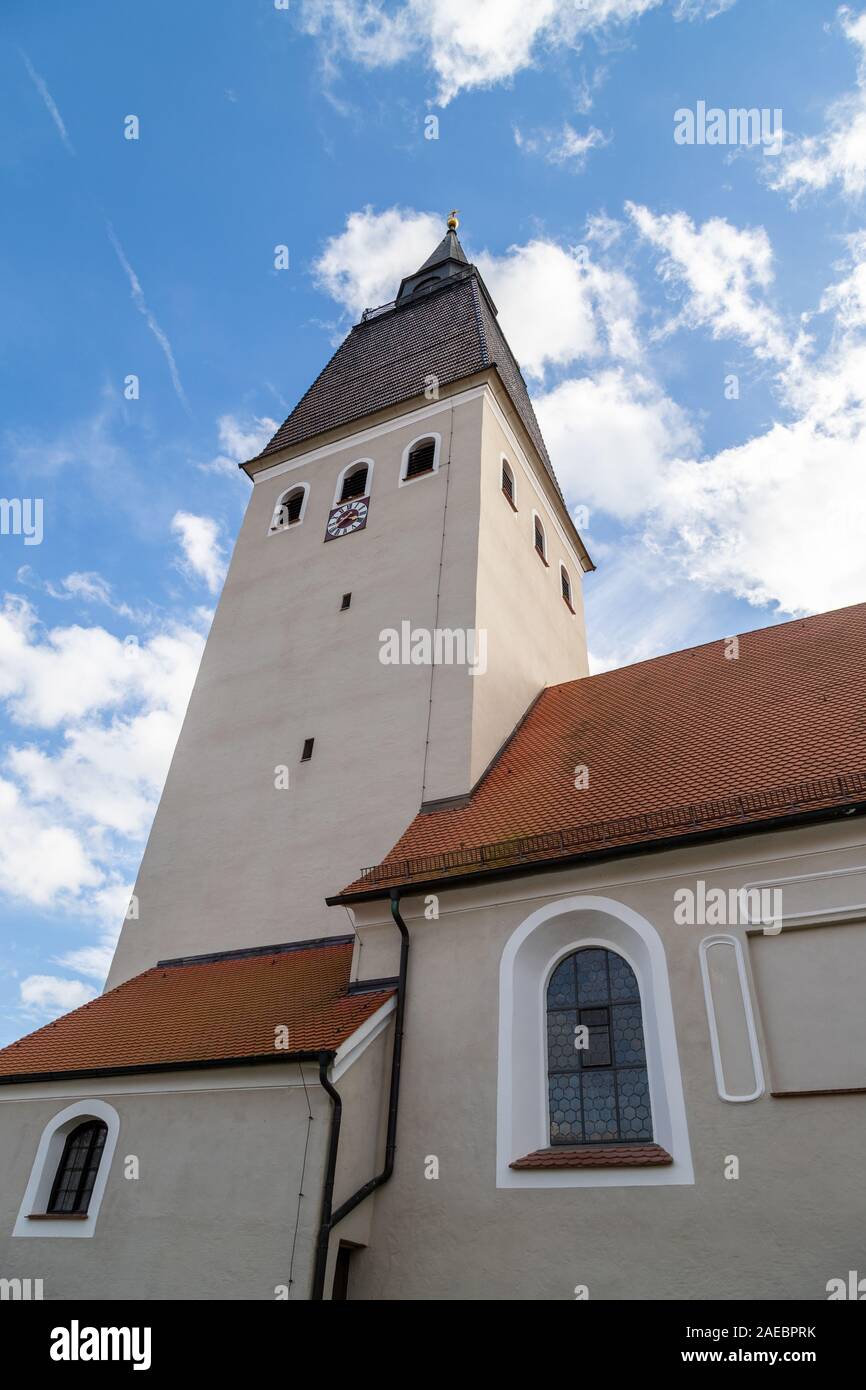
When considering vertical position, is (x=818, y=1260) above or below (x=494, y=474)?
below

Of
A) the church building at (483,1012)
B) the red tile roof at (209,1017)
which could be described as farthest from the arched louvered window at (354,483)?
the red tile roof at (209,1017)

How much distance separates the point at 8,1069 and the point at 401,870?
4697mm

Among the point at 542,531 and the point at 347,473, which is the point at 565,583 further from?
the point at 347,473

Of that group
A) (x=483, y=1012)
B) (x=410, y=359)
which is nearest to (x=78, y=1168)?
(x=483, y=1012)

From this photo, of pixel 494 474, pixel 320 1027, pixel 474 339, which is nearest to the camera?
pixel 320 1027

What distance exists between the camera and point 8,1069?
32.3 ft

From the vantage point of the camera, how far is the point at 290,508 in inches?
690

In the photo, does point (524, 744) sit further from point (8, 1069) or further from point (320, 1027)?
point (8, 1069)

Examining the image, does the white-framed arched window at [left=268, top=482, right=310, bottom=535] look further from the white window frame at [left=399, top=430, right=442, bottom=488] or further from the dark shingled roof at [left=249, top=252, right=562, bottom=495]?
the white window frame at [left=399, top=430, right=442, bottom=488]

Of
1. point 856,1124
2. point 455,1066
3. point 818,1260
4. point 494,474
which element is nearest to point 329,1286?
point 455,1066

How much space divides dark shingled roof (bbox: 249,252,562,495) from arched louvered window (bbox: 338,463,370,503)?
1.35m

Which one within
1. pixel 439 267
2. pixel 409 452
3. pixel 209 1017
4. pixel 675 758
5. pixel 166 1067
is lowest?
pixel 166 1067

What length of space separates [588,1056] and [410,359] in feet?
49.0

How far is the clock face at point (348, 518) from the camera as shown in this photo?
15812mm
